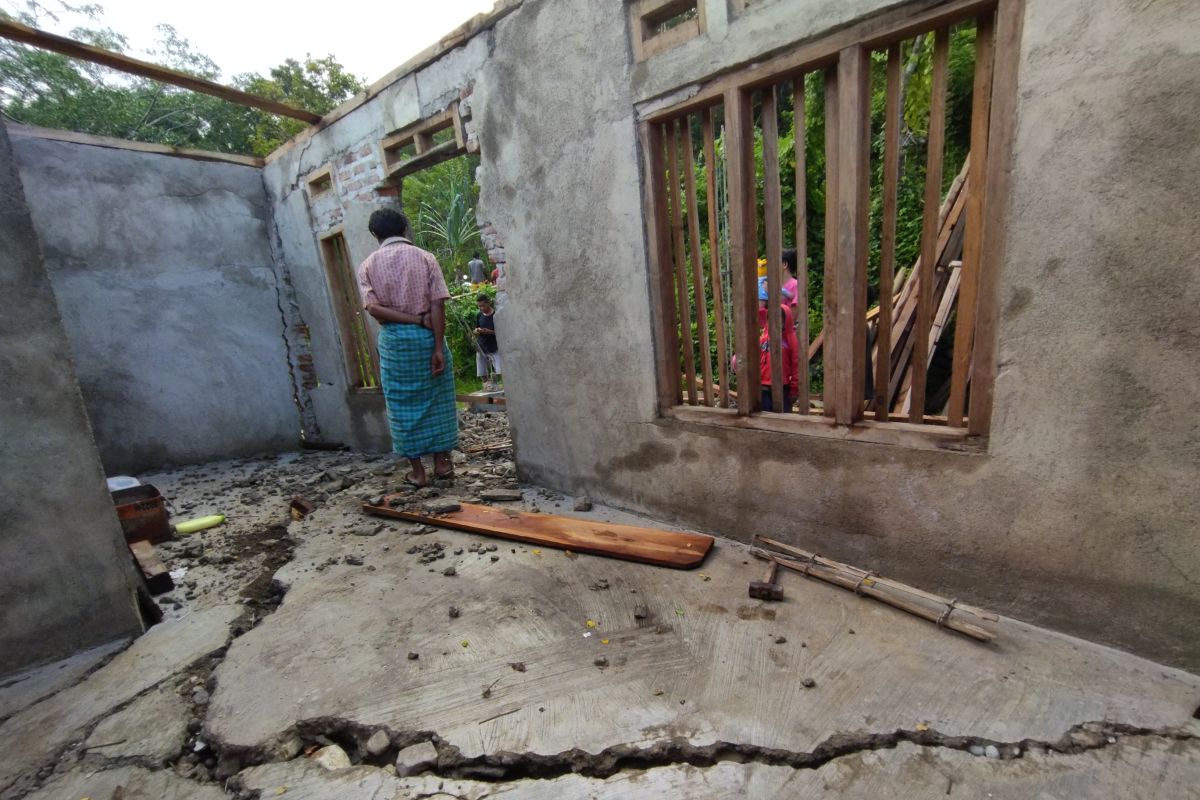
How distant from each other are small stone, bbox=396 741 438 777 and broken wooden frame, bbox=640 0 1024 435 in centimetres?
191

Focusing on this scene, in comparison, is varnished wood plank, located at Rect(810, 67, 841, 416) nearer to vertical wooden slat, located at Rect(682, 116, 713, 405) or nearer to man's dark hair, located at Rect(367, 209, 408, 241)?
vertical wooden slat, located at Rect(682, 116, 713, 405)

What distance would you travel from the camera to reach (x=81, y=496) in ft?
6.97

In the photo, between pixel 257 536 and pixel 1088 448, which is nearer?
pixel 1088 448

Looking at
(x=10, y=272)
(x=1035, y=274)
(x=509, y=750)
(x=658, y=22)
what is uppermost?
(x=658, y=22)

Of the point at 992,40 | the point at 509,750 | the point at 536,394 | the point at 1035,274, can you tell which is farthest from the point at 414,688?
the point at 992,40

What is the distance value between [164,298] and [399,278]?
3254 millimetres

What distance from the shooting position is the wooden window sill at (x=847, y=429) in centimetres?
201

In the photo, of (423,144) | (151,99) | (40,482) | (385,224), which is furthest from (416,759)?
(151,99)

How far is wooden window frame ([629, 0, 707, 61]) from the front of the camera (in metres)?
2.49

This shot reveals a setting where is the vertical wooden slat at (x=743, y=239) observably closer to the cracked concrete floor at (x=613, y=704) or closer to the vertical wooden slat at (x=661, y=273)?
the vertical wooden slat at (x=661, y=273)

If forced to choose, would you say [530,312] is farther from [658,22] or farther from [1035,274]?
[1035,274]

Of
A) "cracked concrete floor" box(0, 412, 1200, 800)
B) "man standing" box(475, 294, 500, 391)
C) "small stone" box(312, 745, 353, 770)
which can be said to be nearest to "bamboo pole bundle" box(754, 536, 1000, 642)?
"cracked concrete floor" box(0, 412, 1200, 800)

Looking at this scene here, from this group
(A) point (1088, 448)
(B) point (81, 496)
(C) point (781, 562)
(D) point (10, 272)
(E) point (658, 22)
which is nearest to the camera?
(A) point (1088, 448)

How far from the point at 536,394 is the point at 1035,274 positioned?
2.70 meters
